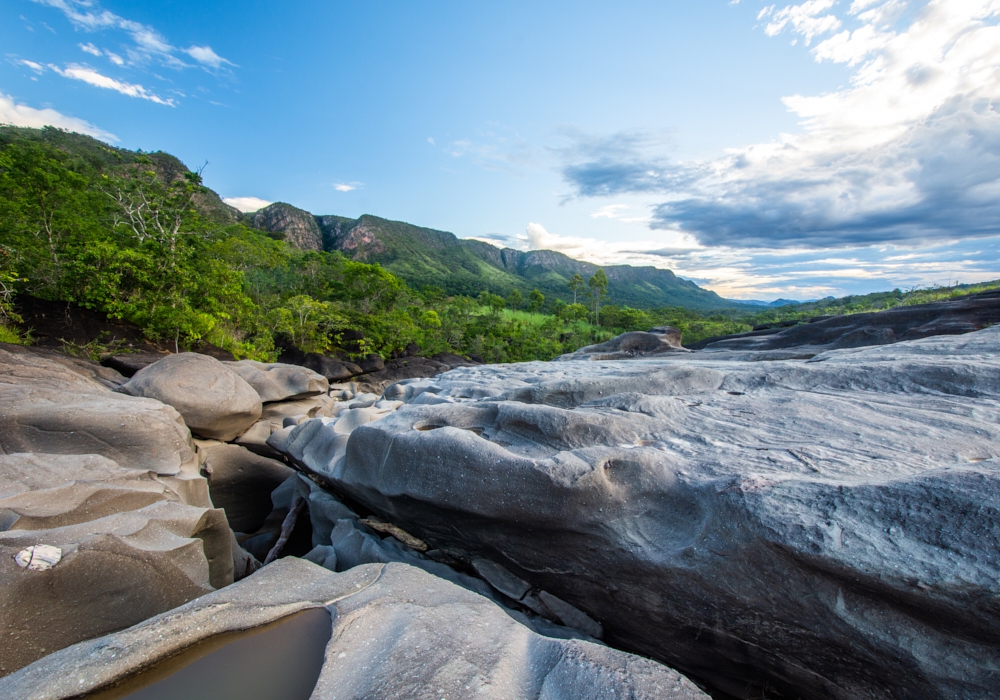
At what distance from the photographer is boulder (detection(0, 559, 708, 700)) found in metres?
2.24

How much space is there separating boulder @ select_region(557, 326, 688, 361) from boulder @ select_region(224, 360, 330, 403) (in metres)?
9.08

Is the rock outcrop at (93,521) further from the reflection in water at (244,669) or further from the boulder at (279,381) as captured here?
the boulder at (279,381)

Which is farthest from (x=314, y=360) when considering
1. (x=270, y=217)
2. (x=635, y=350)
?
(x=270, y=217)

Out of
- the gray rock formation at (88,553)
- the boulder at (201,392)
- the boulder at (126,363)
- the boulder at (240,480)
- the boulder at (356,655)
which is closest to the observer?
the boulder at (356,655)

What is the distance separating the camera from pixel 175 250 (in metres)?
16.7

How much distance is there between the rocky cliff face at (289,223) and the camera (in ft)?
318

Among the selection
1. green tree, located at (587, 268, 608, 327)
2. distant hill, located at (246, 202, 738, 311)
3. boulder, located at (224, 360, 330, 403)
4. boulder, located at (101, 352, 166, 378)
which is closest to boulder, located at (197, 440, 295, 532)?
boulder, located at (224, 360, 330, 403)

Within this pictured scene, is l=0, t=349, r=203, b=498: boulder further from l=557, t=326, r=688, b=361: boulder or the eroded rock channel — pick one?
l=557, t=326, r=688, b=361: boulder

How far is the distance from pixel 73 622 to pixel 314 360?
810 inches

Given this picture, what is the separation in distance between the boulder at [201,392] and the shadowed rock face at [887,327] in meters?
12.8

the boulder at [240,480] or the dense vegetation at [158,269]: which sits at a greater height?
the dense vegetation at [158,269]

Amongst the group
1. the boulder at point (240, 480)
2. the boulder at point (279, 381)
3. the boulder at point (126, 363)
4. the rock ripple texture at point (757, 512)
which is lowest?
the boulder at point (240, 480)

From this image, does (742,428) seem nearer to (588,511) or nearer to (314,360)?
(588,511)

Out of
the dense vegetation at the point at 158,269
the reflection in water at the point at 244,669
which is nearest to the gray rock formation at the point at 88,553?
the reflection in water at the point at 244,669
